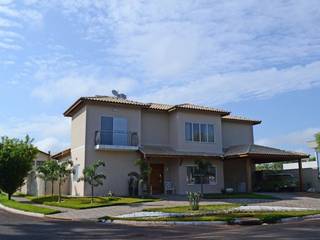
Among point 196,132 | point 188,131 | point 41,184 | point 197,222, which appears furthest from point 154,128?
point 197,222

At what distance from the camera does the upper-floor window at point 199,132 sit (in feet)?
112

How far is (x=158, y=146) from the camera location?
3391 centimetres

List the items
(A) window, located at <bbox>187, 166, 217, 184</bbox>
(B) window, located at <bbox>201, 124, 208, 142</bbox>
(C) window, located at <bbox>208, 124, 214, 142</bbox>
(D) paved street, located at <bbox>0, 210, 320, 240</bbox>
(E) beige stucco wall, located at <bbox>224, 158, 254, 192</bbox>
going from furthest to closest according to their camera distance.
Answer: (E) beige stucco wall, located at <bbox>224, 158, 254, 192</bbox> → (C) window, located at <bbox>208, 124, 214, 142</bbox> → (B) window, located at <bbox>201, 124, 208, 142</bbox> → (A) window, located at <bbox>187, 166, 217, 184</bbox> → (D) paved street, located at <bbox>0, 210, 320, 240</bbox>

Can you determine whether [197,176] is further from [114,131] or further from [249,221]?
[249,221]

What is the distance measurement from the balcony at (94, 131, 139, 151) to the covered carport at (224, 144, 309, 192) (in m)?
7.33

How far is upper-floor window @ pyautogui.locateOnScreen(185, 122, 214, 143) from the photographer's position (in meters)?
34.1

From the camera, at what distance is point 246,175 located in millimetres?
33844

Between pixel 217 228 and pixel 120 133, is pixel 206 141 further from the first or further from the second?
pixel 217 228

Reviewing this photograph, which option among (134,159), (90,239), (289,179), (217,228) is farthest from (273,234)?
(289,179)

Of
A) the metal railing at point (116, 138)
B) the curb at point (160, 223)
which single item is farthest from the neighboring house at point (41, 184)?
the curb at point (160, 223)

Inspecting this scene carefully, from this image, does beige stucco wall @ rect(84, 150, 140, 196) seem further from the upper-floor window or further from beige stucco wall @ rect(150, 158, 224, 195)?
the upper-floor window

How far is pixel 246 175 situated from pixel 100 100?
12.5m

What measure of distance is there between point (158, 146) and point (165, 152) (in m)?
2.31

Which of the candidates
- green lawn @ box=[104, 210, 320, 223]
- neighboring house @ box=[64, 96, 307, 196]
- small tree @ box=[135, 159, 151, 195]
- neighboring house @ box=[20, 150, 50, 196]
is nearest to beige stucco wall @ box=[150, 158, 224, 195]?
neighboring house @ box=[64, 96, 307, 196]
